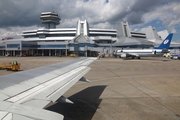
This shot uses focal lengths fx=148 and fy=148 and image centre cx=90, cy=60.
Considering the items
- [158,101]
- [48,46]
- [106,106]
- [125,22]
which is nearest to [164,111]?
[158,101]

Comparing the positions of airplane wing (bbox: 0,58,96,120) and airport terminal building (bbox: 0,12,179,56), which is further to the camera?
airport terminal building (bbox: 0,12,179,56)

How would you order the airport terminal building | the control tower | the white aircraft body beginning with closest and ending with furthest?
the white aircraft body < the airport terminal building < the control tower

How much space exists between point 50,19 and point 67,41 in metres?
47.2

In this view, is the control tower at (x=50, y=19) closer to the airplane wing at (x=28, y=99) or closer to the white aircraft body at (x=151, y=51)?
the white aircraft body at (x=151, y=51)

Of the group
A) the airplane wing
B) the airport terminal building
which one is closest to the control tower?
the airport terminal building

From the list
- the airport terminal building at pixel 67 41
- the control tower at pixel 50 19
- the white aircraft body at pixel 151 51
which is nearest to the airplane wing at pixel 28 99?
the white aircraft body at pixel 151 51

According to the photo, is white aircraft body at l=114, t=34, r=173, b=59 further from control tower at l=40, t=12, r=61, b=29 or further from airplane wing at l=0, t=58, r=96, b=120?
control tower at l=40, t=12, r=61, b=29

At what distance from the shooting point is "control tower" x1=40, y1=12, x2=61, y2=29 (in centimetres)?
11531

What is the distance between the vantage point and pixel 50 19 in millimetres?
116000

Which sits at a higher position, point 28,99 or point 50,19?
point 50,19

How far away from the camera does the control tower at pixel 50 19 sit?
378 feet

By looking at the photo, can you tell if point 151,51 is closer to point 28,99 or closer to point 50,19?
point 28,99

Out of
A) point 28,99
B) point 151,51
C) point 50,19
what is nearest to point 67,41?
point 50,19

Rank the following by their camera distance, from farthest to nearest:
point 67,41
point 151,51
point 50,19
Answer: point 50,19 → point 67,41 → point 151,51
